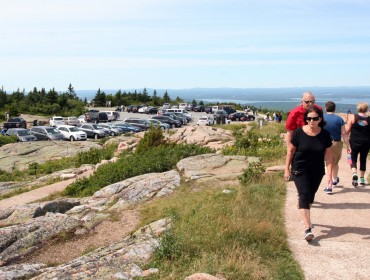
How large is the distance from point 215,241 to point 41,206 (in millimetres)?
6463

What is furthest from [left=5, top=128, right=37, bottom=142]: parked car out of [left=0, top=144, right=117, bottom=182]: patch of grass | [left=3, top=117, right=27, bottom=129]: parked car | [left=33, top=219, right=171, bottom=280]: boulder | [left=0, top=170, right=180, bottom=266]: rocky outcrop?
[left=33, top=219, right=171, bottom=280]: boulder

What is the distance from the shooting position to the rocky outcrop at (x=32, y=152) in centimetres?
2502

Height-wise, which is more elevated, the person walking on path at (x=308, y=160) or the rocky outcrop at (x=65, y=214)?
the person walking on path at (x=308, y=160)

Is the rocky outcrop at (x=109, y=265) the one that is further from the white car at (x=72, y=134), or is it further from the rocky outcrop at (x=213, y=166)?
the white car at (x=72, y=134)

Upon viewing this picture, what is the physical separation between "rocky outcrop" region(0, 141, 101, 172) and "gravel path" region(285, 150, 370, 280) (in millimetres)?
18840

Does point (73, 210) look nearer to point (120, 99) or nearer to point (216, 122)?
point (216, 122)

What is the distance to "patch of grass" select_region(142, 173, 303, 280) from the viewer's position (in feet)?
16.4

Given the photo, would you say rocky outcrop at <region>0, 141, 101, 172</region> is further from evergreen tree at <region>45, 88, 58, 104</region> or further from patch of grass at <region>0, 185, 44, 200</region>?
evergreen tree at <region>45, 88, 58, 104</region>

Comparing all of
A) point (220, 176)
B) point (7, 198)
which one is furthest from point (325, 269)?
point (7, 198)

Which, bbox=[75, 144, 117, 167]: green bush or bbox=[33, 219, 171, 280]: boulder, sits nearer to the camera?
bbox=[33, 219, 171, 280]: boulder

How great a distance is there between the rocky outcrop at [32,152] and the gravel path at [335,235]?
18.8 m

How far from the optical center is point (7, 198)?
14.9 meters

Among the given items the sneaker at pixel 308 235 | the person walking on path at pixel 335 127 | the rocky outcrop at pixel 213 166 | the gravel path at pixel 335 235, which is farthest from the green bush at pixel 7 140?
the sneaker at pixel 308 235

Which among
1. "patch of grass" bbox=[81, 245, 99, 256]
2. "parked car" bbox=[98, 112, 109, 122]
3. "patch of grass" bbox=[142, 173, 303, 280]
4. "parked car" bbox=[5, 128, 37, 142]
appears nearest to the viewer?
"patch of grass" bbox=[142, 173, 303, 280]
